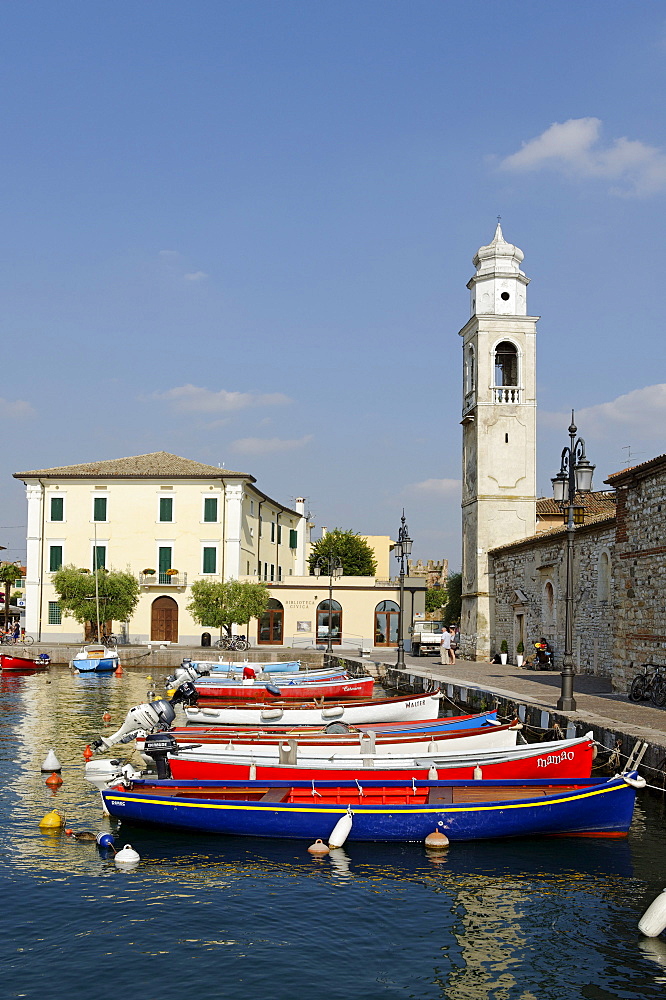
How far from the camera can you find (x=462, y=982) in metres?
8.38

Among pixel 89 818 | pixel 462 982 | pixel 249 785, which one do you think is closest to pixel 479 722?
pixel 249 785

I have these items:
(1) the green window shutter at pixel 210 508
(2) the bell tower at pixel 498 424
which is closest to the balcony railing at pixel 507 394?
(2) the bell tower at pixel 498 424

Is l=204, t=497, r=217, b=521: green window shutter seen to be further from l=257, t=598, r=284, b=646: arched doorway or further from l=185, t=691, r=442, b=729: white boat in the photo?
l=185, t=691, r=442, b=729: white boat

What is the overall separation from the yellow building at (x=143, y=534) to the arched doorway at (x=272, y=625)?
7.81 feet

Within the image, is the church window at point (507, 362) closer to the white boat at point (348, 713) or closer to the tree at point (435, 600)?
the white boat at point (348, 713)

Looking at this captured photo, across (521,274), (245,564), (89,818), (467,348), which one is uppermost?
(521,274)

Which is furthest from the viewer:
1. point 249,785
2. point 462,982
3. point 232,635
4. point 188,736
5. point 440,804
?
point 232,635

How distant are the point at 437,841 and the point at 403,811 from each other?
617 millimetres

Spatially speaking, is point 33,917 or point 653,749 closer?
point 33,917

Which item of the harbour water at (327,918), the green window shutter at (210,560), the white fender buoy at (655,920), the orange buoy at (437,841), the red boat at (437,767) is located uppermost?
the green window shutter at (210,560)

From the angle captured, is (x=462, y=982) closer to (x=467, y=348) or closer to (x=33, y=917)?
(x=33, y=917)

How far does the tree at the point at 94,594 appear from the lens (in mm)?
49406

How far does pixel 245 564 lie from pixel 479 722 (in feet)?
117

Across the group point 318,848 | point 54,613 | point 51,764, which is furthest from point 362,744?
point 54,613
